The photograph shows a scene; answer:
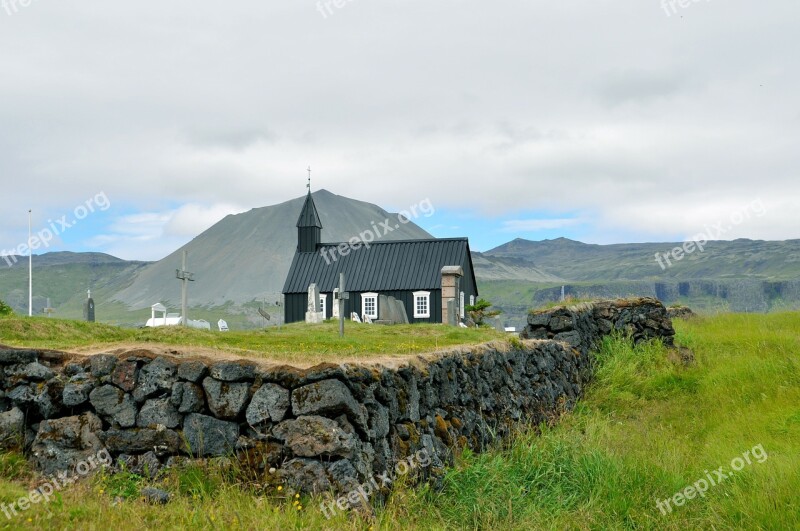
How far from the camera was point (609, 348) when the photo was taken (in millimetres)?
18969

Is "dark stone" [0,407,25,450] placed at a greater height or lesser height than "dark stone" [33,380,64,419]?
lesser

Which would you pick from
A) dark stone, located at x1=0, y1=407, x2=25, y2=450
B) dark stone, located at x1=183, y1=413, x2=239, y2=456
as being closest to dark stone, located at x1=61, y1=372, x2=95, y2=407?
dark stone, located at x1=0, y1=407, x2=25, y2=450

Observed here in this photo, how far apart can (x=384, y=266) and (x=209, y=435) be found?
133 feet

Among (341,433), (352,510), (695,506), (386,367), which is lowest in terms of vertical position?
(695,506)

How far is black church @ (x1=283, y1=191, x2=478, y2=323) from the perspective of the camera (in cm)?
4628

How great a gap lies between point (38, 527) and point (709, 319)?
2298 cm

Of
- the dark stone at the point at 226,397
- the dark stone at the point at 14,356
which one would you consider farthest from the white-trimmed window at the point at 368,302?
the dark stone at the point at 226,397

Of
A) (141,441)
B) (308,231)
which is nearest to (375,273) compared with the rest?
(308,231)

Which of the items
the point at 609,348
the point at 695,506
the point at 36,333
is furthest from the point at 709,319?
the point at 36,333

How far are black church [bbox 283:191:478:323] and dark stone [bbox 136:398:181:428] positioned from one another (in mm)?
35782

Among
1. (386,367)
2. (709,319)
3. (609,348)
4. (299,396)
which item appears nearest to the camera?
(299,396)

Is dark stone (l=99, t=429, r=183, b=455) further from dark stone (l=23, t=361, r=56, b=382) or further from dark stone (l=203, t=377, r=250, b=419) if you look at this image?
dark stone (l=23, t=361, r=56, b=382)

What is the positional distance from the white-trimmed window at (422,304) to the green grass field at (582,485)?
30005 mm

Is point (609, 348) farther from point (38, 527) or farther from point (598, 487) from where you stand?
point (38, 527)
